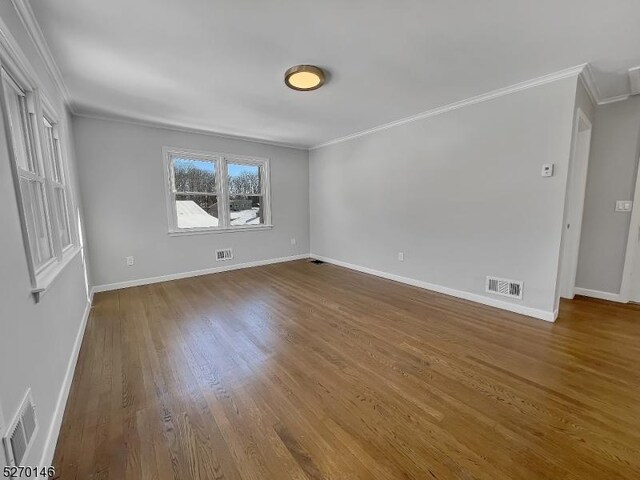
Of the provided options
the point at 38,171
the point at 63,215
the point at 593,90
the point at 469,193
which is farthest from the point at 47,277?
the point at 593,90

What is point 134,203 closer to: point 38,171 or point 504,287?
point 38,171

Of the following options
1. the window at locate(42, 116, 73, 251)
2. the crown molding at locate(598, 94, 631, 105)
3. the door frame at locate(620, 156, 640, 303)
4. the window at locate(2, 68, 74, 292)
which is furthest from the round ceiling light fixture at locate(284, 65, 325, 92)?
the door frame at locate(620, 156, 640, 303)

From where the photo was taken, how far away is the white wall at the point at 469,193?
276 centimetres

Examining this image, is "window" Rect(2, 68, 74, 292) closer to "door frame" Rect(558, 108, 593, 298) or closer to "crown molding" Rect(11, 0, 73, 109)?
"crown molding" Rect(11, 0, 73, 109)

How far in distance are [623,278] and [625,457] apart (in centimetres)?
298

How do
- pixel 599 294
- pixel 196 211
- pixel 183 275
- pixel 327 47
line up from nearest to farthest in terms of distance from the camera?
1. pixel 327 47
2. pixel 599 294
3. pixel 183 275
4. pixel 196 211

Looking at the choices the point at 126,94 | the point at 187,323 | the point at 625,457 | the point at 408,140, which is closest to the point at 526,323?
the point at 625,457

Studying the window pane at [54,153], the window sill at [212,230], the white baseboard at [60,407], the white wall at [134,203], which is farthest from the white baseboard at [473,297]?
the window pane at [54,153]

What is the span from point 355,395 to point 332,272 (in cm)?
316

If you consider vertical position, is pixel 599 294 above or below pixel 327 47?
below

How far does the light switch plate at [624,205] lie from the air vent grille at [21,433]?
17.5 ft

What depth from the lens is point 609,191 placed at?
333 cm

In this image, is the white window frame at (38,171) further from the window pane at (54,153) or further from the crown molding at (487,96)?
the crown molding at (487,96)

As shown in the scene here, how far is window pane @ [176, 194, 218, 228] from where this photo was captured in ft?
14.9
